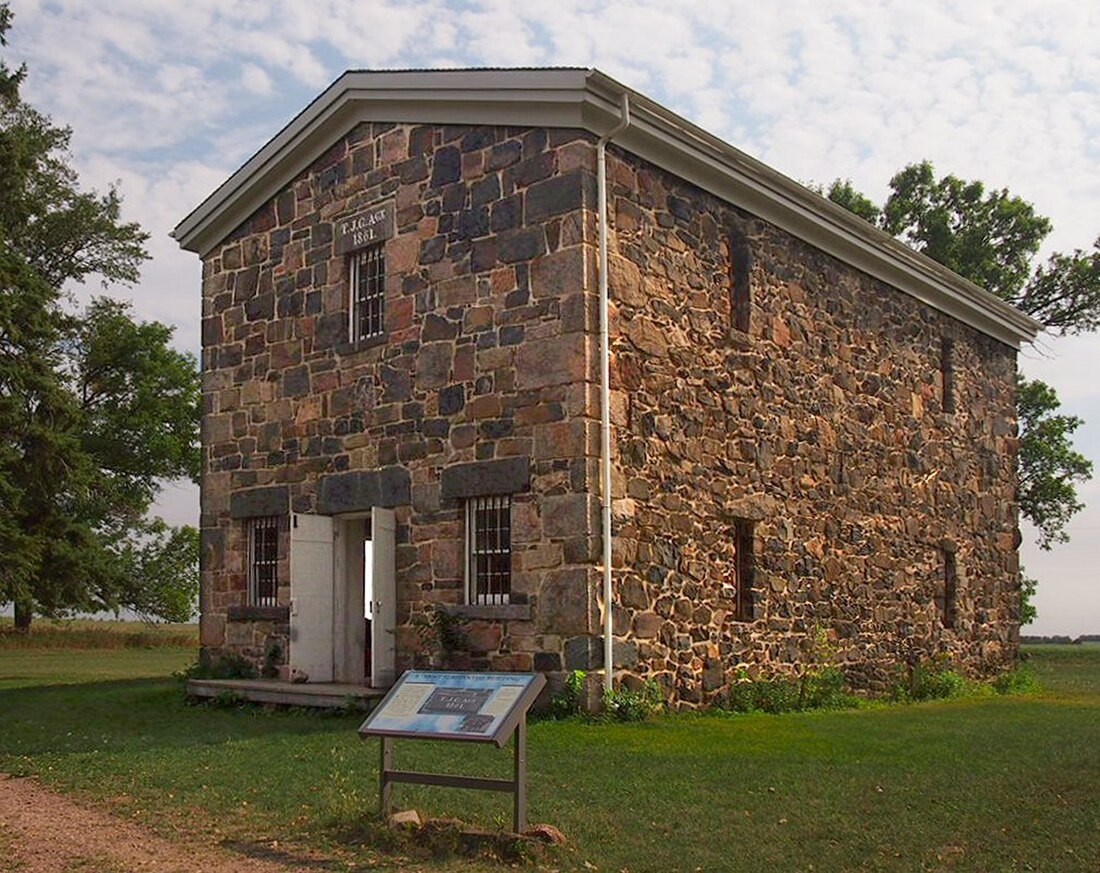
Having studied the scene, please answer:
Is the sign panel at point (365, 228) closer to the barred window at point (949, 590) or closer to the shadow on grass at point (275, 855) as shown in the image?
the shadow on grass at point (275, 855)

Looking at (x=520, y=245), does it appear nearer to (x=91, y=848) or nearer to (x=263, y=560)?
(x=263, y=560)

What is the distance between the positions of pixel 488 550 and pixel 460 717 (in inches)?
230

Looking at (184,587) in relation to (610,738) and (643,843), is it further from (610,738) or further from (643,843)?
(643,843)

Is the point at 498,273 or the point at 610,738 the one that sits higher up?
the point at 498,273

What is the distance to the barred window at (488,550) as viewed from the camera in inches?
516

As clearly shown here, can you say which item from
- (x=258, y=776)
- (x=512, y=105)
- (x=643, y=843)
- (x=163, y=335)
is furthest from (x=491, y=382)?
(x=163, y=335)

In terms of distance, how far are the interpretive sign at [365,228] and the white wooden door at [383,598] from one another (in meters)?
3.25

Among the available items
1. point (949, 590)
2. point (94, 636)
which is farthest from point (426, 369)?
point (94, 636)

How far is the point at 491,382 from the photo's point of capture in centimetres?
1322

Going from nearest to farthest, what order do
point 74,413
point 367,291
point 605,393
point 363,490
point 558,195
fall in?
point 605,393 < point 558,195 < point 363,490 < point 367,291 < point 74,413

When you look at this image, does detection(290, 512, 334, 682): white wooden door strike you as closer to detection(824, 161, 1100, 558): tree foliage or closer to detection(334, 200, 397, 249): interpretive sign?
detection(334, 200, 397, 249): interpretive sign

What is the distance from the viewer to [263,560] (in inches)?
642

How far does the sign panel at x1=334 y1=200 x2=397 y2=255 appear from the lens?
576 inches

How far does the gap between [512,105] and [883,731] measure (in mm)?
7262
